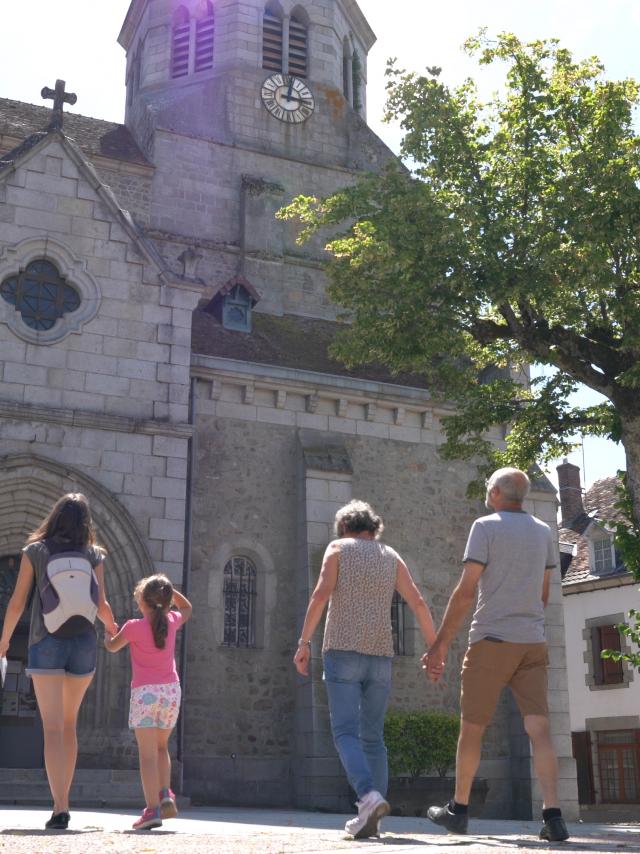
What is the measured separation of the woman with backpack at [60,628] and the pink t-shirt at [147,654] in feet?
1.34

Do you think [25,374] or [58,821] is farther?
[25,374]

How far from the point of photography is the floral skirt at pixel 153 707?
6.79 m

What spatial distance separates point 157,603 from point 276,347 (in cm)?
1233

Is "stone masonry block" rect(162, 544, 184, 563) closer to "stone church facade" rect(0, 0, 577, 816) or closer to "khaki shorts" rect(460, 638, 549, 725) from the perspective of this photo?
"stone church facade" rect(0, 0, 577, 816)

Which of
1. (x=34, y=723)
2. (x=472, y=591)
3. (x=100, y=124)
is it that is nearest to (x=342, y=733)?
(x=472, y=591)

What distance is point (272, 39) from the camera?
25672 millimetres

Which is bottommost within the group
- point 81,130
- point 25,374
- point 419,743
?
point 419,743

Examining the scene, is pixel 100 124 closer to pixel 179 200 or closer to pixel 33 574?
pixel 179 200

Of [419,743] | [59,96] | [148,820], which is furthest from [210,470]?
[148,820]

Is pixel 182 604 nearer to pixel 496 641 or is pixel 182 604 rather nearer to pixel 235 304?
pixel 496 641

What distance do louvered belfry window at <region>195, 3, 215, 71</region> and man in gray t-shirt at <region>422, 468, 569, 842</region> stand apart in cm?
2121

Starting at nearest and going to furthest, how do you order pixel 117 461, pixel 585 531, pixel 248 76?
pixel 117 461 → pixel 248 76 → pixel 585 531

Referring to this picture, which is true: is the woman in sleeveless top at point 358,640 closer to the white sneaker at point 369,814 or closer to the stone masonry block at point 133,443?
the white sneaker at point 369,814

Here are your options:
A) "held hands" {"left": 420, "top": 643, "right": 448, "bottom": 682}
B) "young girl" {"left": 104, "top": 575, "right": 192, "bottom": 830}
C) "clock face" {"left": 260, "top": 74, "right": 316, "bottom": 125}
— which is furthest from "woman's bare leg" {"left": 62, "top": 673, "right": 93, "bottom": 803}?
"clock face" {"left": 260, "top": 74, "right": 316, "bottom": 125}
